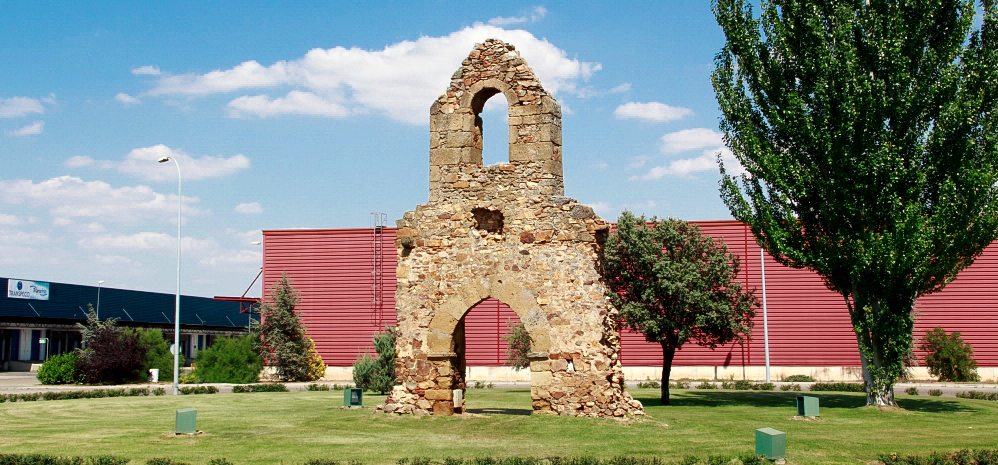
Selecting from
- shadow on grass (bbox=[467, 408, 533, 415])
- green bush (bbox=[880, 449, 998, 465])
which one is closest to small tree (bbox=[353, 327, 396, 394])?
shadow on grass (bbox=[467, 408, 533, 415])

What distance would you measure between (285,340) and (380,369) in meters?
12.3

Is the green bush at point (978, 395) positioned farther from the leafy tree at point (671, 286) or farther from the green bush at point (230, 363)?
the green bush at point (230, 363)

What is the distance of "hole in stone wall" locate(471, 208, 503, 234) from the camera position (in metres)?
19.8

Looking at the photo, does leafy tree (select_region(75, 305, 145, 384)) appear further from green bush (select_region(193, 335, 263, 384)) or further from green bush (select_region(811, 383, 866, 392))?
green bush (select_region(811, 383, 866, 392))

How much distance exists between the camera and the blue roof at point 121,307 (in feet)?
167

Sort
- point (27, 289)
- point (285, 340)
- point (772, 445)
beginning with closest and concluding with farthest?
point (772, 445), point (285, 340), point (27, 289)

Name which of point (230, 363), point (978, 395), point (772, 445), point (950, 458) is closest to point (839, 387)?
point (978, 395)

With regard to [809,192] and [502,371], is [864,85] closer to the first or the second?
[809,192]

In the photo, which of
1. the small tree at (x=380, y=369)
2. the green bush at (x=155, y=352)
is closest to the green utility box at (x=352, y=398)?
the small tree at (x=380, y=369)

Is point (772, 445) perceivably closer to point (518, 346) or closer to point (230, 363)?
point (518, 346)

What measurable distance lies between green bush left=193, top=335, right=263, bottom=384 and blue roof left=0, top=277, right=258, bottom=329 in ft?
22.2

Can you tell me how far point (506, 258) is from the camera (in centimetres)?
1941

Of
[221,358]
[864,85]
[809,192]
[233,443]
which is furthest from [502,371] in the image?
[233,443]

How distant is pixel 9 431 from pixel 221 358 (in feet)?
74.7
